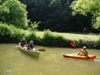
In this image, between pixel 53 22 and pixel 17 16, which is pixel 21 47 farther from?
pixel 53 22

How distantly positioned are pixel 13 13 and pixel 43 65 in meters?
23.4

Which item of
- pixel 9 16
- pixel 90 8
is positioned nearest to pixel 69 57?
pixel 90 8

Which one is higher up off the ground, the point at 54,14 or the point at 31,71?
the point at 54,14

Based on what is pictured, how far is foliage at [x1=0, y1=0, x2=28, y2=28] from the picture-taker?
46406 millimetres

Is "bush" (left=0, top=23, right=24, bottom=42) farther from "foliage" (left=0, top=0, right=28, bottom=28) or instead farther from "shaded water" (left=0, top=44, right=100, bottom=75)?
"shaded water" (left=0, top=44, right=100, bottom=75)

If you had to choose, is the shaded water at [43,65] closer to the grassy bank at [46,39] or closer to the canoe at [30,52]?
the canoe at [30,52]

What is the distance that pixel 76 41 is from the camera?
3925cm

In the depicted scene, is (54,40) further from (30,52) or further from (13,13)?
(13,13)

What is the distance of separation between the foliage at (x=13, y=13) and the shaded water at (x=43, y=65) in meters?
14.7

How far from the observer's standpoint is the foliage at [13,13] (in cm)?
4641

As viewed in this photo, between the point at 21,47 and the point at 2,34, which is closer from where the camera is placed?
the point at 21,47

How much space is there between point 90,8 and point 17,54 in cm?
1275

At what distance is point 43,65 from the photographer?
84.3 ft

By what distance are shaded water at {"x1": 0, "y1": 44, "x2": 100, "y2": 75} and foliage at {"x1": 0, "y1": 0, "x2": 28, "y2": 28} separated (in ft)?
48.2
